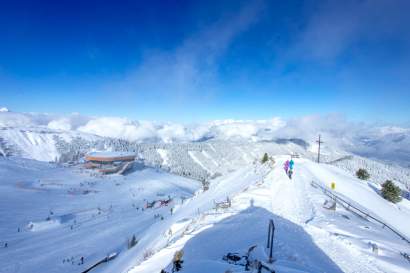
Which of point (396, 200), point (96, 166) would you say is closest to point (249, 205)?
point (396, 200)

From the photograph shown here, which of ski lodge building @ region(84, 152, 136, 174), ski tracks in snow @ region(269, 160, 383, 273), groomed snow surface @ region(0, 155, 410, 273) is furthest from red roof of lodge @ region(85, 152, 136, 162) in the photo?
ski tracks in snow @ region(269, 160, 383, 273)

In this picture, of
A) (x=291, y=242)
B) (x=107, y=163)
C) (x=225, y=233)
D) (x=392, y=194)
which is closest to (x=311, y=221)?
(x=291, y=242)

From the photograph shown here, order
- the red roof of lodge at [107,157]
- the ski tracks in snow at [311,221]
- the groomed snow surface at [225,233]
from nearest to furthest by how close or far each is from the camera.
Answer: the ski tracks in snow at [311,221] → the groomed snow surface at [225,233] → the red roof of lodge at [107,157]

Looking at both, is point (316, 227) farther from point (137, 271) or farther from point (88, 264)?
point (88, 264)

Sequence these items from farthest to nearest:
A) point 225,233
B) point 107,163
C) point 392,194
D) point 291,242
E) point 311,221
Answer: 1. point 107,163
2. point 392,194
3. point 311,221
4. point 225,233
5. point 291,242

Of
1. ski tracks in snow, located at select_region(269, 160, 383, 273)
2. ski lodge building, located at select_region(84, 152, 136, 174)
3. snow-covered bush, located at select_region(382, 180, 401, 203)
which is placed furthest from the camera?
ski lodge building, located at select_region(84, 152, 136, 174)

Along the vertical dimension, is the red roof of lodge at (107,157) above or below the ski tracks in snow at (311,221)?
below

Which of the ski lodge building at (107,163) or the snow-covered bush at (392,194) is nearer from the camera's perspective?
the snow-covered bush at (392,194)

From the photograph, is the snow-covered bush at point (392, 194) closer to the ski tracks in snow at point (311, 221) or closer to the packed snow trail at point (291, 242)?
the ski tracks in snow at point (311, 221)

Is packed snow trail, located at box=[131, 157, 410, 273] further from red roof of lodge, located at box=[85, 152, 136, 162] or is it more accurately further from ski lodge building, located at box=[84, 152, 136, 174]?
red roof of lodge, located at box=[85, 152, 136, 162]

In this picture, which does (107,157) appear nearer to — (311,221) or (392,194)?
(392,194)

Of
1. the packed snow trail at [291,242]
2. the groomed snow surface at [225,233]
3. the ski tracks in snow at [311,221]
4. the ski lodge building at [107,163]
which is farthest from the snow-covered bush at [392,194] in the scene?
the ski lodge building at [107,163]
